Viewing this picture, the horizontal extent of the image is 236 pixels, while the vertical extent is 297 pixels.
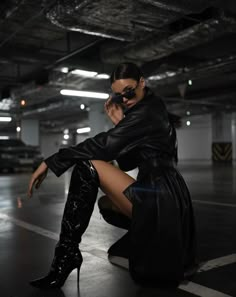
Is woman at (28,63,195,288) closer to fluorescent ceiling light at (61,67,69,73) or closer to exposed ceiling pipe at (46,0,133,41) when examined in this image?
exposed ceiling pipe at (46,0,133,41)

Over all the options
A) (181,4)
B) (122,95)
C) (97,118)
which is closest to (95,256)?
(122,95)

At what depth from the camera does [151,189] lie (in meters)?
1.87

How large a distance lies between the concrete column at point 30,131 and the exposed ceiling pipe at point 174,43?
1557 centimetres

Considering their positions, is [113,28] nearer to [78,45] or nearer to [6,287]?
[78,45]

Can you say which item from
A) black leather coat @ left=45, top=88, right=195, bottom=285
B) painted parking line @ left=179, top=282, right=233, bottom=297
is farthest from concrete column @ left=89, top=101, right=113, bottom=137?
painted parking line @ left=179, top=282, right=233, bottom=297

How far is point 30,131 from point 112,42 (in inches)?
651

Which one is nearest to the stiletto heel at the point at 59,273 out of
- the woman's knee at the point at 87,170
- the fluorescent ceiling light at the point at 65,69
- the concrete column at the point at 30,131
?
the woman's knee at the point at 87,170

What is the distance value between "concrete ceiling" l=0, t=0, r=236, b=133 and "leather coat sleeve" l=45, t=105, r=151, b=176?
3344 millimetres

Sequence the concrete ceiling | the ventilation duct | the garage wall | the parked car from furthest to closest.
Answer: the garage wall, the parked car, the concrete ceiling, the ventilation duct

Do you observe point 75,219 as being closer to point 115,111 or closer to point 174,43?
point 115,111

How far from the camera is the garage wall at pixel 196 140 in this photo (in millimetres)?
31578

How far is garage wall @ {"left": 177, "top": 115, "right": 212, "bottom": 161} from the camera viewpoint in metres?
31.6

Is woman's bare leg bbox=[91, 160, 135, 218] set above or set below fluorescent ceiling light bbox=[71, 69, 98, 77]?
below

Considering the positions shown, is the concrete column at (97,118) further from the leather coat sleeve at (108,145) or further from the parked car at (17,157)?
the leather coat sleeve at (108,145)
